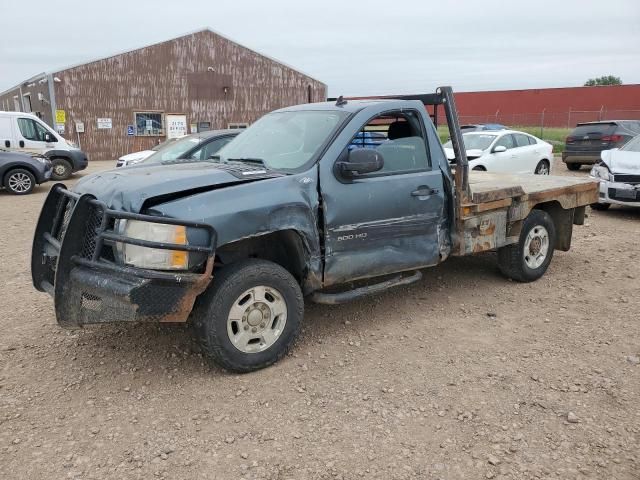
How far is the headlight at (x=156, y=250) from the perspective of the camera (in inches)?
132

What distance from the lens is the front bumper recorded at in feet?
30.4

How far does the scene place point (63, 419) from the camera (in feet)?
10.7

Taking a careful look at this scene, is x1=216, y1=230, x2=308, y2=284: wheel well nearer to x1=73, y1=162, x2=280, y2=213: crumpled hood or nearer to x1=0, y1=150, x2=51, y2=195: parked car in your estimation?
x1=73, y1=162, x2=280, y2=213: crumpled hood

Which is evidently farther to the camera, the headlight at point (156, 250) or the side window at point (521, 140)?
the side window at point (521, 140)

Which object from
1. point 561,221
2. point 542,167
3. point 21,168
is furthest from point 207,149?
point 542,167

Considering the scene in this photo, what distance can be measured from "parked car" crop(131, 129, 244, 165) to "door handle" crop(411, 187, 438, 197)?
516 cm

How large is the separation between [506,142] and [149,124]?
63.9 feet

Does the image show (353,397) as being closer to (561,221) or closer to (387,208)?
(387,208)

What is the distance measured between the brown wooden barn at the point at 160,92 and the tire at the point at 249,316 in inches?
950

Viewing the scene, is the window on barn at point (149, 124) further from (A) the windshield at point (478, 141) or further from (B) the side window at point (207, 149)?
(B) the side window at point (207, 149)

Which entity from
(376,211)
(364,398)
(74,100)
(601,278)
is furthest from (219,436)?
(74,100)

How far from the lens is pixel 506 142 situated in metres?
13.2

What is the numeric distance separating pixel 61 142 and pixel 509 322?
50.0 feet

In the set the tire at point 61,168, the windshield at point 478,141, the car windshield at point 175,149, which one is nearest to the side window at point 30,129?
the tire at point 61,168
